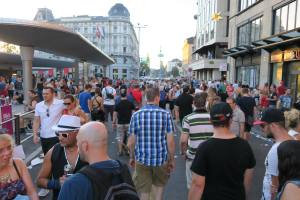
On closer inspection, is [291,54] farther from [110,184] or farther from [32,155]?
[110,184]

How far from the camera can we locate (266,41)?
20.5m

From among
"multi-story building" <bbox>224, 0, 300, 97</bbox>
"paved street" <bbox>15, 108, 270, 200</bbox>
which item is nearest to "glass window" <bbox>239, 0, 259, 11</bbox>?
A: "multi-story building" <bbox>224, 0, 300, 97</bbox>

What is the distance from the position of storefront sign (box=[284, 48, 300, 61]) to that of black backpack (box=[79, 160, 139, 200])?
18717 mm

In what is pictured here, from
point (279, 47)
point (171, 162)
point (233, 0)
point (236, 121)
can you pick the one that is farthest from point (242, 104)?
point (233, 0)

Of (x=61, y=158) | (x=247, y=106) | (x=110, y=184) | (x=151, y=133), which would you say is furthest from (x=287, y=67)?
(x=110, y=184)

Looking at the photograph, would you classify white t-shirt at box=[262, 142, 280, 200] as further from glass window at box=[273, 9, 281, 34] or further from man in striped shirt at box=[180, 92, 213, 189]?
glass window at box=[273, 9, 281, 34]

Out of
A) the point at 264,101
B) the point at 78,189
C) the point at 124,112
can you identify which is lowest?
the point at 264,101

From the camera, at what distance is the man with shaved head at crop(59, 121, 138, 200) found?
2.03 meters

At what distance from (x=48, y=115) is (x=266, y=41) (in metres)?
17.3

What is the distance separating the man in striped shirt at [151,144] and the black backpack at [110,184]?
2.49 meters

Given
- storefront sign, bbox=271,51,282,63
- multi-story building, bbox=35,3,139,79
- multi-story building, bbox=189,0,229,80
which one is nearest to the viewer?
storefront sign, bbox=271,51,282,63

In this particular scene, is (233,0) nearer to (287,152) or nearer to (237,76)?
(237,76)

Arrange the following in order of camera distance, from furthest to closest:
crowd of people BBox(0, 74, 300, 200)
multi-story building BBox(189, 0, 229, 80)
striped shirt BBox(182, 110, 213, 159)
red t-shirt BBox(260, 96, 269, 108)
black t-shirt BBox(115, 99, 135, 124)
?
multi-story building BBox(189, 0, 229, 80), red t-shirt BBox(260, 96, 269, 108), black t-shirt BBox(115, 99, 135, 124), striped shirt BBox(182, 110, 213, 159), crowd of people BBox(0, 74, 300, 200)

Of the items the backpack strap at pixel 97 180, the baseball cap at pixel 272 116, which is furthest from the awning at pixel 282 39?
the backpack strap at pixel 97 180
